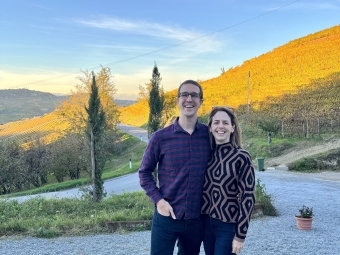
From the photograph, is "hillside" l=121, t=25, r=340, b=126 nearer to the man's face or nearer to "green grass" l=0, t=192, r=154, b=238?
"green grass" l=0, t=192, r=154, b=238

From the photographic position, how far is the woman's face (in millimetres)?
2471

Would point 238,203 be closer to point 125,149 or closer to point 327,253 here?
point 327,253

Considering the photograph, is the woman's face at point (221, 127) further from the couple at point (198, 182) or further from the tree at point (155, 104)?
the tree at point (155, 104)

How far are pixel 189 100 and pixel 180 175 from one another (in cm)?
51

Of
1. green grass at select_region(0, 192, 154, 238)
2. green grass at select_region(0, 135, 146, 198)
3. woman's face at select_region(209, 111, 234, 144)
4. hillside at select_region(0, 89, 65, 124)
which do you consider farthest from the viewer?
hillside at select_region(0, 89, 65, 124)

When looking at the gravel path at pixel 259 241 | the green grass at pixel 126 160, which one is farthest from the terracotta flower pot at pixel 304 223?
the green grass at pixel 126 160

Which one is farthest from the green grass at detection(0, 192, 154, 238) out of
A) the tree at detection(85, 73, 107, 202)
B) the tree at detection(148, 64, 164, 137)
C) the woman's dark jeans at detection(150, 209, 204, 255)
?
the woman's dark jeans at detection(150, 209, 204, 255)

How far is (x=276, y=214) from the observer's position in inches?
309

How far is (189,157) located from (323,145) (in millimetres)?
18174

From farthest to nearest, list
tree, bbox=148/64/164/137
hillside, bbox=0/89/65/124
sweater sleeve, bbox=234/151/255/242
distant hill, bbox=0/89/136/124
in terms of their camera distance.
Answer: hillside, bbox=0/89/65/124 → distant hill, bbox=0/89/136/124 → tree, bbox=148/64/164/137 → sweater sleeve, bbox=234/151/255/242

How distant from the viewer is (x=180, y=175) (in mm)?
2502

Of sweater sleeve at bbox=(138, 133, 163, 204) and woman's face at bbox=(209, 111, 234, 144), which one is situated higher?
woman's face at bbox=(209, 111, 234, 144)

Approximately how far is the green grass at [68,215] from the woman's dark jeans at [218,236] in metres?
4.14

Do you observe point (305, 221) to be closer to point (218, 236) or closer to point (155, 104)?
point (218, 236)
